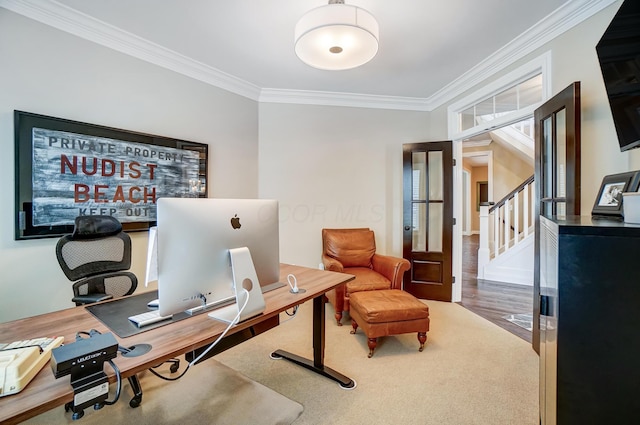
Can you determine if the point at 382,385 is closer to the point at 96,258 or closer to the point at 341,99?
the point at 96,258

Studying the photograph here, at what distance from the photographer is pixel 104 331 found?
1131 millimetres

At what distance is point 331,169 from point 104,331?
318 centimetres

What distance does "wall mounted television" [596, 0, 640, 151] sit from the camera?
127 cm

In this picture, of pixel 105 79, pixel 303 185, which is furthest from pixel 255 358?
pixel 105 79

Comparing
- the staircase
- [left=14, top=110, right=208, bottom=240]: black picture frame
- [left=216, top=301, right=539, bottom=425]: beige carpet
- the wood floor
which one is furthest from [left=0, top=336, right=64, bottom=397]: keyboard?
the staircase

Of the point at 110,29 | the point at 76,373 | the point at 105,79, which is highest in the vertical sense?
the point at 110,29

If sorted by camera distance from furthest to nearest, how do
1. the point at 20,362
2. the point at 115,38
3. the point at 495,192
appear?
the point at 495,192 < the point at 115,38 < the point at 20,362

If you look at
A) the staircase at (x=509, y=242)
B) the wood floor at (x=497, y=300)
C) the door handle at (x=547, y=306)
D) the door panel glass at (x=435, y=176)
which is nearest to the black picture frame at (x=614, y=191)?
the door handle at (x=547, y=306)

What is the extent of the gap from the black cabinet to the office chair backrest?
2172 millimetres

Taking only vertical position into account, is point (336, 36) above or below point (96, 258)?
above

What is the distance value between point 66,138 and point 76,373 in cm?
215

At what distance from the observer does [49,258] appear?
2182mm

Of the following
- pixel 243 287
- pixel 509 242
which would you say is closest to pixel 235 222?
pixel 243 287

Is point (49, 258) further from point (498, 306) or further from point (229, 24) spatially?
point (498, 306)
